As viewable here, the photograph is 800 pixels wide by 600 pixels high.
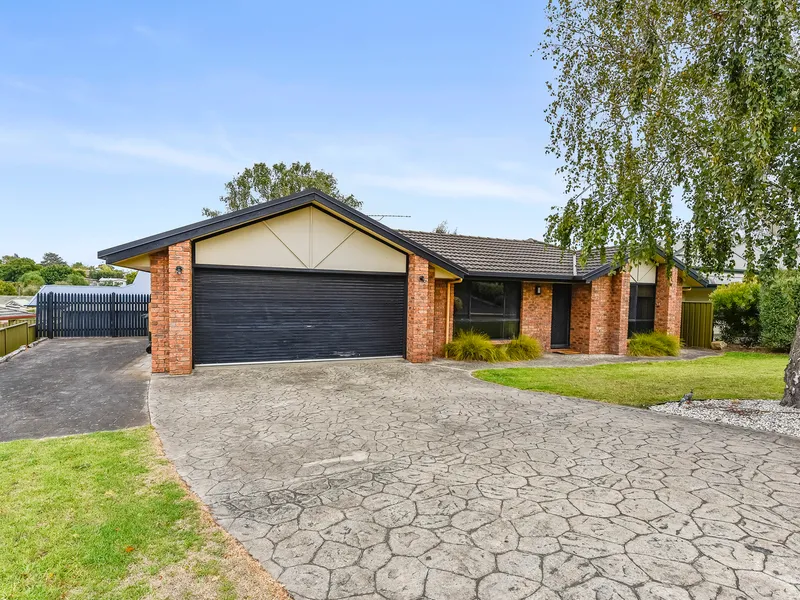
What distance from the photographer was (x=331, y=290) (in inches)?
439

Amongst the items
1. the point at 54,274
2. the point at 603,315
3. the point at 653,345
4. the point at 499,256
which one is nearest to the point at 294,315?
the point at 499,256

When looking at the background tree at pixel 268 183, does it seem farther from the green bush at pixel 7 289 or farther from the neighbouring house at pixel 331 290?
the green bush at pixel 7 289

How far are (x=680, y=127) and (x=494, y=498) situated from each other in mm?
6414

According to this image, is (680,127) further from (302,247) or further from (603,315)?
(603,315)

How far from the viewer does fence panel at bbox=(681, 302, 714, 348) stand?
17.0 meters

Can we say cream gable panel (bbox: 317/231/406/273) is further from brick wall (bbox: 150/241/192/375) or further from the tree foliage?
the tree foliage

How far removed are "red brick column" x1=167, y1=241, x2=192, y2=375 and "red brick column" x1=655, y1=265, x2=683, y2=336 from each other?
15279 millimetres

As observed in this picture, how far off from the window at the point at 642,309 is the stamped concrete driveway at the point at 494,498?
32.1 feet

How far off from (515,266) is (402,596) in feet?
39.8

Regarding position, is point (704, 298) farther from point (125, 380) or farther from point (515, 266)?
point (125, 380)

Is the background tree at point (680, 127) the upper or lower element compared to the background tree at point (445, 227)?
lower

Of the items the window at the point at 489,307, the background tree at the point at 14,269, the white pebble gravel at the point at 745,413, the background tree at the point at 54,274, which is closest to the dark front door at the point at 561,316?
the window at the point at 489,307

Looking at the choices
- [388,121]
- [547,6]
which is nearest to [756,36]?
[547,6]

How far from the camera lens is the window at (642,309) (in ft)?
51.0
